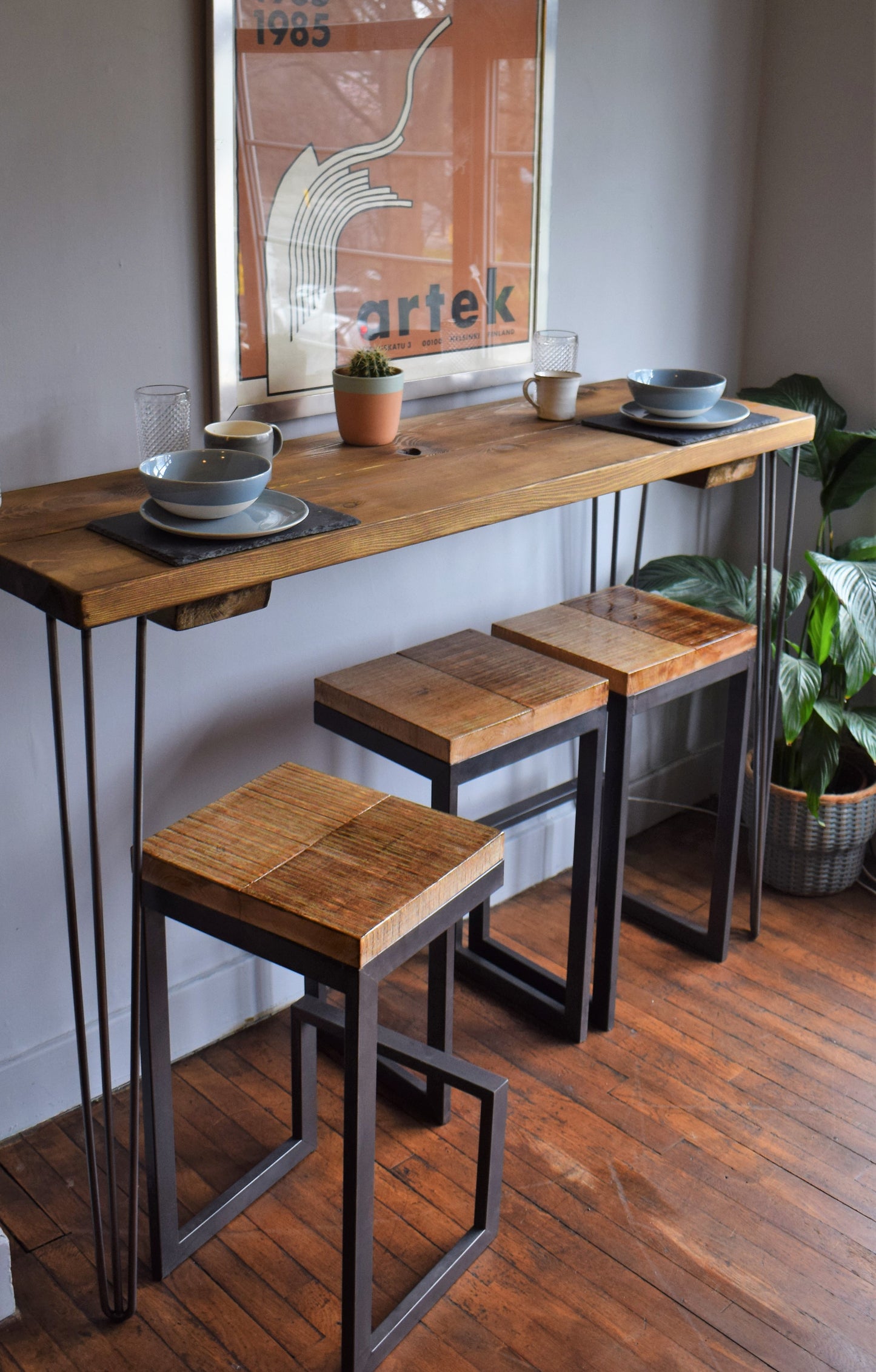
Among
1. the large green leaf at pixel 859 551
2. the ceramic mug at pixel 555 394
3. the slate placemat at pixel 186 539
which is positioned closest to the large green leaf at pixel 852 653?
the large green leaf at pixel 859 551

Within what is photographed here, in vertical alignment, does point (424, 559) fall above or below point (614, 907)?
above

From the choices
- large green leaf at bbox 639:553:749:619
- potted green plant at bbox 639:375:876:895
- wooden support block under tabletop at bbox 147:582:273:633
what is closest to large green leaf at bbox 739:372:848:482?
potted green plant at bbox 639:375:876:895

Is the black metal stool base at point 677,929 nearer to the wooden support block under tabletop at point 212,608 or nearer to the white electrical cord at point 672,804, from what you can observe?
the white electrical cord at point 672,804

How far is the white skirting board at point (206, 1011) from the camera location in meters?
2.08

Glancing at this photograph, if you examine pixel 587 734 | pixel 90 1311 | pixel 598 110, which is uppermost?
pixel 598 110

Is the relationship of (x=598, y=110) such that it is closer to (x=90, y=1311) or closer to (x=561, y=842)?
(x=561, y=842)

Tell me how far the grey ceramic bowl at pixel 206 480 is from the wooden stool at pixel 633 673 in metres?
0.81

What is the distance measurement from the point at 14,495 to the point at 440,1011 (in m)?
1.06

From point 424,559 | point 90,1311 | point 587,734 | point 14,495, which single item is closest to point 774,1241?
point 587,734

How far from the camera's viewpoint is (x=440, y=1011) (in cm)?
206

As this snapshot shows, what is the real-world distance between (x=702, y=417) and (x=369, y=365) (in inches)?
25.1

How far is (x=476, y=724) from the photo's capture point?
1955 millimetres

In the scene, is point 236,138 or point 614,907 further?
point 614,907

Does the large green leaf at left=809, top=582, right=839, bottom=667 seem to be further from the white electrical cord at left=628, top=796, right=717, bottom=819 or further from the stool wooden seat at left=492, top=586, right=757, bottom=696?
the white electrical cord at left=628, top=796, right=717, bottom=819
